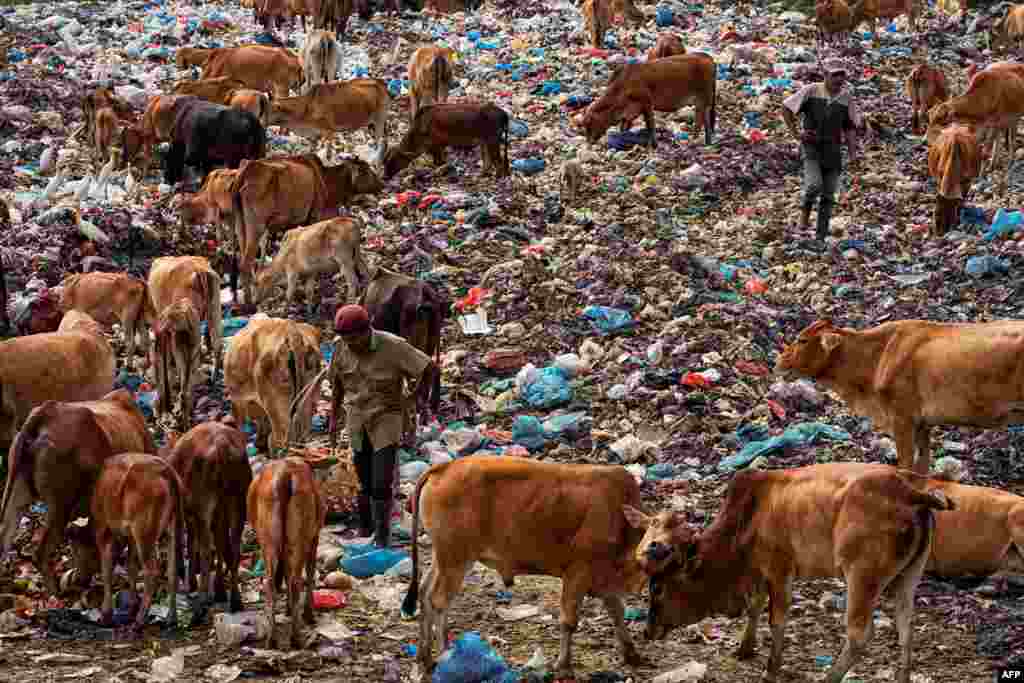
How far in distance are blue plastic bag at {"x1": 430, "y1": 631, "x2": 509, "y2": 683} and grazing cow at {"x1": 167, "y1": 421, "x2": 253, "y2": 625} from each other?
55.3 inches

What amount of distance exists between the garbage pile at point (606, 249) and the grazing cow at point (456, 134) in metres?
0.26

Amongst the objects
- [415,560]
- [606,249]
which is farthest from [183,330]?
[606,249]

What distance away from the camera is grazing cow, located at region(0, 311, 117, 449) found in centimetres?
984

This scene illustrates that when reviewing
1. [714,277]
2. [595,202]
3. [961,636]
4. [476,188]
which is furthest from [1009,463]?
[476,188]

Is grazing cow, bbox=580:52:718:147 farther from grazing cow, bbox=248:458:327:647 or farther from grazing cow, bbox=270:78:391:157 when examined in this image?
grazing cow, bbox=248:458:327:647

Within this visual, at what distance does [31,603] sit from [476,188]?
9638mm

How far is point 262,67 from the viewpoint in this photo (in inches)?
854

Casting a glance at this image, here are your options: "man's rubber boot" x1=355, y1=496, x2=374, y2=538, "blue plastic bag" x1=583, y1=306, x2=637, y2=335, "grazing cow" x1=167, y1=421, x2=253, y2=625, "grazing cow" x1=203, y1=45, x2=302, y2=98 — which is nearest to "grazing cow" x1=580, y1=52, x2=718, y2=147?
"grazing cow" x1=203, y1=45, x2=302, y2=98

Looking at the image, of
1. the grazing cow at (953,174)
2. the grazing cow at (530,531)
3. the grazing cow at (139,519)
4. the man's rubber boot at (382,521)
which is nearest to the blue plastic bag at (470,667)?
the grazing cow at (530,531)

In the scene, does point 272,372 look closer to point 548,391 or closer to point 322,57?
point 548,391

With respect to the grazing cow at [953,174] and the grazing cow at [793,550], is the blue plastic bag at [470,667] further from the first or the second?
the grazing cow at [953,174]

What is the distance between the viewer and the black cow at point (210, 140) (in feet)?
56.7

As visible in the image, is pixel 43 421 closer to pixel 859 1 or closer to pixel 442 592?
pixel 442 592

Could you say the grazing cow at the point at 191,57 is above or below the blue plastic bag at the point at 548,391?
above
